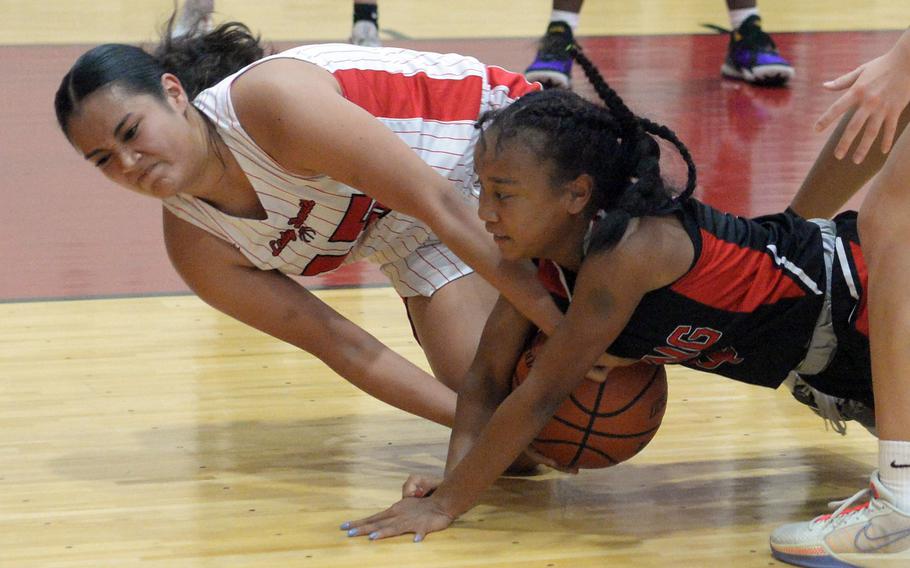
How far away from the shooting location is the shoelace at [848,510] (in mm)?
1986

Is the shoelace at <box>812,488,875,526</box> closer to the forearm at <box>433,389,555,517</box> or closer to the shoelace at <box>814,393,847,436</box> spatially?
the shoelace at <box>814,393,847,436</box>

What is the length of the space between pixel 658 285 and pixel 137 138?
2.92 ft

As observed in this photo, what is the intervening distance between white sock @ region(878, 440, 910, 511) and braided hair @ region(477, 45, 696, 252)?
19.2 inches

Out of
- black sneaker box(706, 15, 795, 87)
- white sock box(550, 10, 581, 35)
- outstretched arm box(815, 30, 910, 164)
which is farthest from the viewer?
black sneaker box(706, 15, 795, 87)

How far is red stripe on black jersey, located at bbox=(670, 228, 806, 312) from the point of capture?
2.04m

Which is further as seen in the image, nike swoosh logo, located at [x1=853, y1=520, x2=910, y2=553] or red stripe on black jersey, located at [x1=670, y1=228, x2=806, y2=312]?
red stripe on black jersey, located at [x1=670, y1=228, x2=806, y2=312]

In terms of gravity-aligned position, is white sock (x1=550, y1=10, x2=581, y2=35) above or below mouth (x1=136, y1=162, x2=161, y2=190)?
below

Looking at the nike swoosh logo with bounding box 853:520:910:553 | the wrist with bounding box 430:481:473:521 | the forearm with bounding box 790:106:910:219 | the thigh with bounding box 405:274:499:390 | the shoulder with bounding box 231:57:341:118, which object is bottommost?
the wrist with bounding box 430:481:473:521

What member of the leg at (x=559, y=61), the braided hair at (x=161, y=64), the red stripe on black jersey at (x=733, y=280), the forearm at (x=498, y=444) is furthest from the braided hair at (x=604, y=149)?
the leg at (x=559, y=61)

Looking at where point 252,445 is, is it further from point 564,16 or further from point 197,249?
point 564,16

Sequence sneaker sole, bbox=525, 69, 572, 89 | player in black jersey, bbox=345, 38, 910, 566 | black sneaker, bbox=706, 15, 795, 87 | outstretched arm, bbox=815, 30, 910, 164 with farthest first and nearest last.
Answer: black sneaker, bbox=706, 15, 795, 87 < sneaker sole, bbox=525, 69, 572, 89 < player in black jersey, bbox=345, 38, 910, 566 < outstretched arm, bbox=815, 30, 910, 164

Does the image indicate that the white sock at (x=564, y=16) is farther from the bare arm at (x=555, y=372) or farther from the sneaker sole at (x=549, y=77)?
the bare arm at (x=555, y=372)

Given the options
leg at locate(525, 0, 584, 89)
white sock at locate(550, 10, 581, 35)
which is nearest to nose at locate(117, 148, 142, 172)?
leg at locate(525, 0, 584, 89)

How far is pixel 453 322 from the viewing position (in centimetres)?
253
